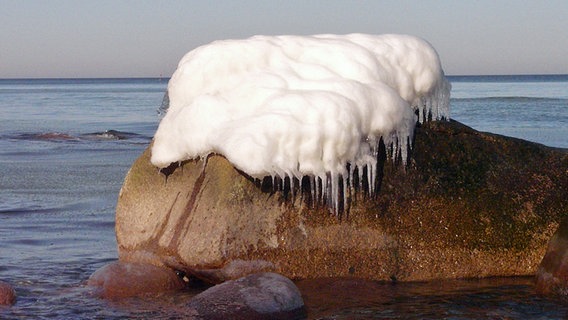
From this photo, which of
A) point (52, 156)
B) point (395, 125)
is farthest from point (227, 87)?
point (52, 156)

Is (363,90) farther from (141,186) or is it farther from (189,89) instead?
(141,186)

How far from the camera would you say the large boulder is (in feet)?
21.0

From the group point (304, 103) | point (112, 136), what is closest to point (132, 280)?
point (304, 103)

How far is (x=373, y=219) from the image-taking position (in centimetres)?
657

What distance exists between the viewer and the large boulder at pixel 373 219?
21.0 ft

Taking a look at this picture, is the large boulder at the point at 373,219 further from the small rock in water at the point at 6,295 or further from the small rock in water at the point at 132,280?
the small rock in water at the point at 6,295

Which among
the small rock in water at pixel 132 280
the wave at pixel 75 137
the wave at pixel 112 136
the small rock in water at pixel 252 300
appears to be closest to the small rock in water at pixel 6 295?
the small rock in water at pixel 132 280

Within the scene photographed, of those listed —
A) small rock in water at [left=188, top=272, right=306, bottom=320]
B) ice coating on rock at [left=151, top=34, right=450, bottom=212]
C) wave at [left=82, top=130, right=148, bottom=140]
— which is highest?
ice coating on rock at [left=151, top=34, right=450, bottom=212]

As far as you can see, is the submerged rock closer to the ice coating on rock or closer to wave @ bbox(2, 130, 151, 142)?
the ice coating on rock

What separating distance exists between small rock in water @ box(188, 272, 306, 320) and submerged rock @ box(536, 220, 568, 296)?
1.78 meters

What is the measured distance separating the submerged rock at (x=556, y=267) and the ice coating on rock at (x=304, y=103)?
1.27 metres

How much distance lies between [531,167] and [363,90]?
5.47ft

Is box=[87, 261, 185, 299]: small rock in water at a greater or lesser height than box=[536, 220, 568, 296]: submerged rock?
lesser

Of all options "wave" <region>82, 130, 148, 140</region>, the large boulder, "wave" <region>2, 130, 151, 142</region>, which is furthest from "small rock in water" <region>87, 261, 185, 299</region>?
"wave" <region>82, 130, 148, 140</region>
